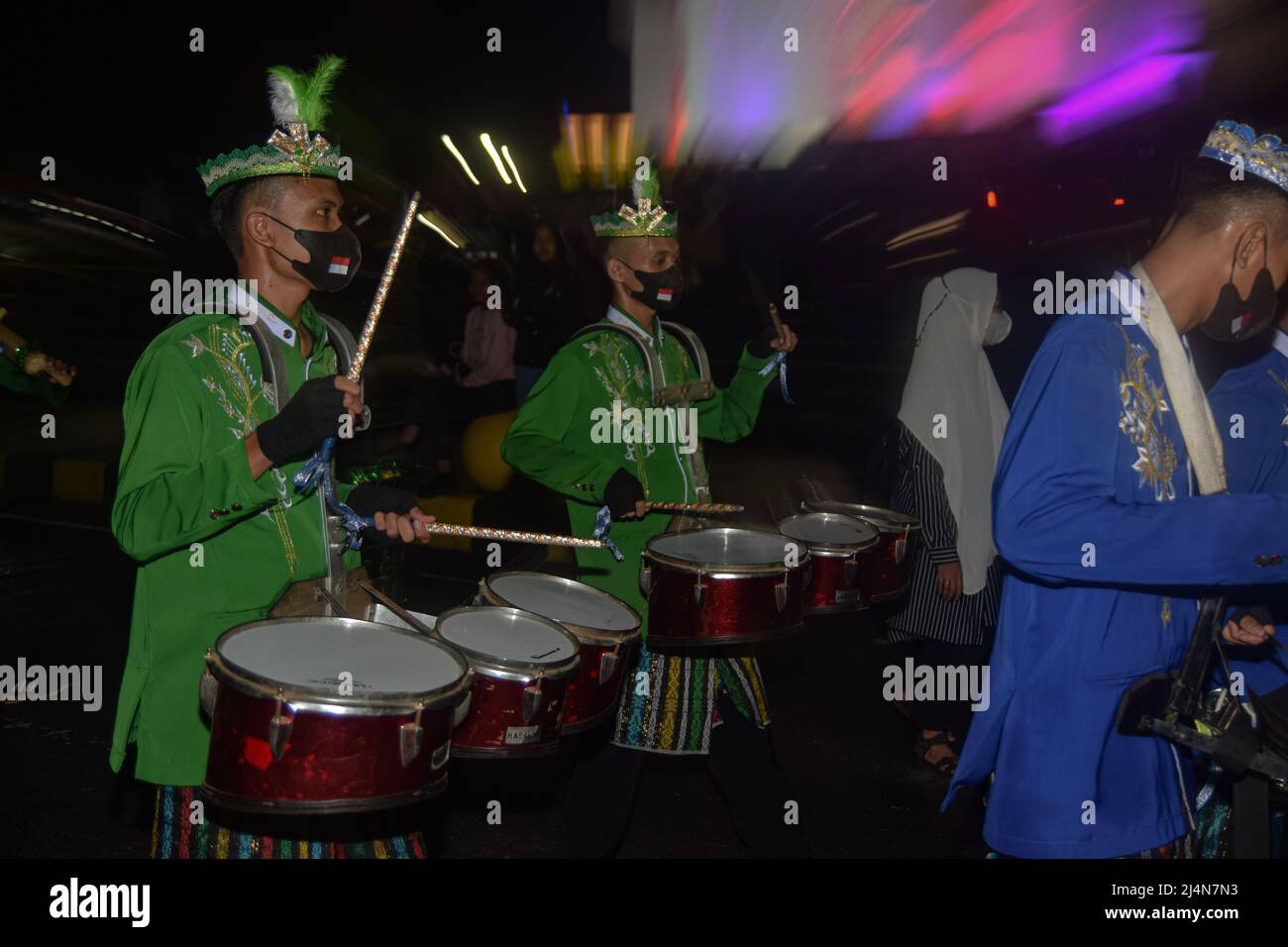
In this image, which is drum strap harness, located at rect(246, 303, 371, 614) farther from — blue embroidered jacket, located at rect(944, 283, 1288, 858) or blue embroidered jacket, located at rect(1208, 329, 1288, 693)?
blue embroidered jacket, located at rect(1208, 329, 1288, 693)

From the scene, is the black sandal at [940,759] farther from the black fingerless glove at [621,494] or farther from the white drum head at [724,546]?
the black fingerless glove at [621,494]

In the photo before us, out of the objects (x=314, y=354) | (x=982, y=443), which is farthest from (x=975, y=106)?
(x=314, y=354)

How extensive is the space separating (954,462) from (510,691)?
2.89 metres

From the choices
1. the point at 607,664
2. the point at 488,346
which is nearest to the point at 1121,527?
the point at 607,664

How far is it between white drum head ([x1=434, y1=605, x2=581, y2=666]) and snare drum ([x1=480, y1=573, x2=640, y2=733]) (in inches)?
2.2

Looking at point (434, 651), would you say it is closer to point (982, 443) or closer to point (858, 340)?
point (982, 443)

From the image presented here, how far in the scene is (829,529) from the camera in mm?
4258

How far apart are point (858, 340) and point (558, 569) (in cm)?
2099

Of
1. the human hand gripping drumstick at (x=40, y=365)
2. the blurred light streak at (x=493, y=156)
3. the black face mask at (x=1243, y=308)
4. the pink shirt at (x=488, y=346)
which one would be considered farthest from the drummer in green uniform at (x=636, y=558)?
the blurred light streak at (x=493, y=156)

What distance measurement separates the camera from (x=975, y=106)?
505 inches

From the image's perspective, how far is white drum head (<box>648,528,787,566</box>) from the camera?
140 inches

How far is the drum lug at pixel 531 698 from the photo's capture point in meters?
2.56

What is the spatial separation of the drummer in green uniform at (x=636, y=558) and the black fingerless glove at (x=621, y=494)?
0.02 metres

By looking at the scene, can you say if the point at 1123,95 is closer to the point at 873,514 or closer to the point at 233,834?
the point at 873,514
